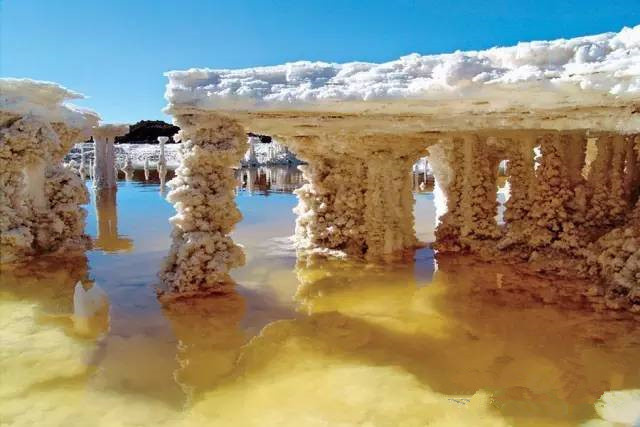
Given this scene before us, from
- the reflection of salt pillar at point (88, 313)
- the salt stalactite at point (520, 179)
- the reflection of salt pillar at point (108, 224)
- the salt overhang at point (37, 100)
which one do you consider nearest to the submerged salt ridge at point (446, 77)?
the reflection of salt pillar at point (88, 313)

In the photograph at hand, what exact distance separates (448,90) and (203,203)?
3.78 m

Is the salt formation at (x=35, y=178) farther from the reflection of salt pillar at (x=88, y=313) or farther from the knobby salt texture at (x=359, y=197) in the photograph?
the knobby salt texture at (x=359, y=197)

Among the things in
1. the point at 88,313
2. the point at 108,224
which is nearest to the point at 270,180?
the point at 108,224

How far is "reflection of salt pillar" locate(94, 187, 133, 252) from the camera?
1085cm

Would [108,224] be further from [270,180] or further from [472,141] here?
[270,180]

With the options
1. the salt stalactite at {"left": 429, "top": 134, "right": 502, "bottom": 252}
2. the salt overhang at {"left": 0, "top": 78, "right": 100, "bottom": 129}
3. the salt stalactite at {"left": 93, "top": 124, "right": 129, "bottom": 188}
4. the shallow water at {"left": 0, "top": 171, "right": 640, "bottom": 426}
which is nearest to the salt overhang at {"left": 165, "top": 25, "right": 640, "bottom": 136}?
the salt stalactite at {"left": 429, "top": 134, "right": 502, "bottom": 252}

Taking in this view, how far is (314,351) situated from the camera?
18.1 feet

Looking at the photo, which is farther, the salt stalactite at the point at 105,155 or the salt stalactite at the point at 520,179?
the salt stalactite at the point at 105,155

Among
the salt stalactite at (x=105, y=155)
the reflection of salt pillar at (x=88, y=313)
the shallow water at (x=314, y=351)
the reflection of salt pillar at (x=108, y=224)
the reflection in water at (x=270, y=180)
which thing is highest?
the salt stalactite at (x=105, y=155)

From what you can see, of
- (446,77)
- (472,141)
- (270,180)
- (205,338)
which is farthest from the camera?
(270,180)

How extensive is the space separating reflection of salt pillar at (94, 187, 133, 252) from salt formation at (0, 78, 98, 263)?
2.74ft

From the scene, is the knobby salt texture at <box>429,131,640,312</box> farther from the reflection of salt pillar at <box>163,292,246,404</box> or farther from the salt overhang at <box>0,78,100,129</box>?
the salt overhang at <box>0,78,100,129</box>

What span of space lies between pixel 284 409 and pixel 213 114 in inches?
164

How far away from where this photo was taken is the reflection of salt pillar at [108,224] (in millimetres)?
10852
